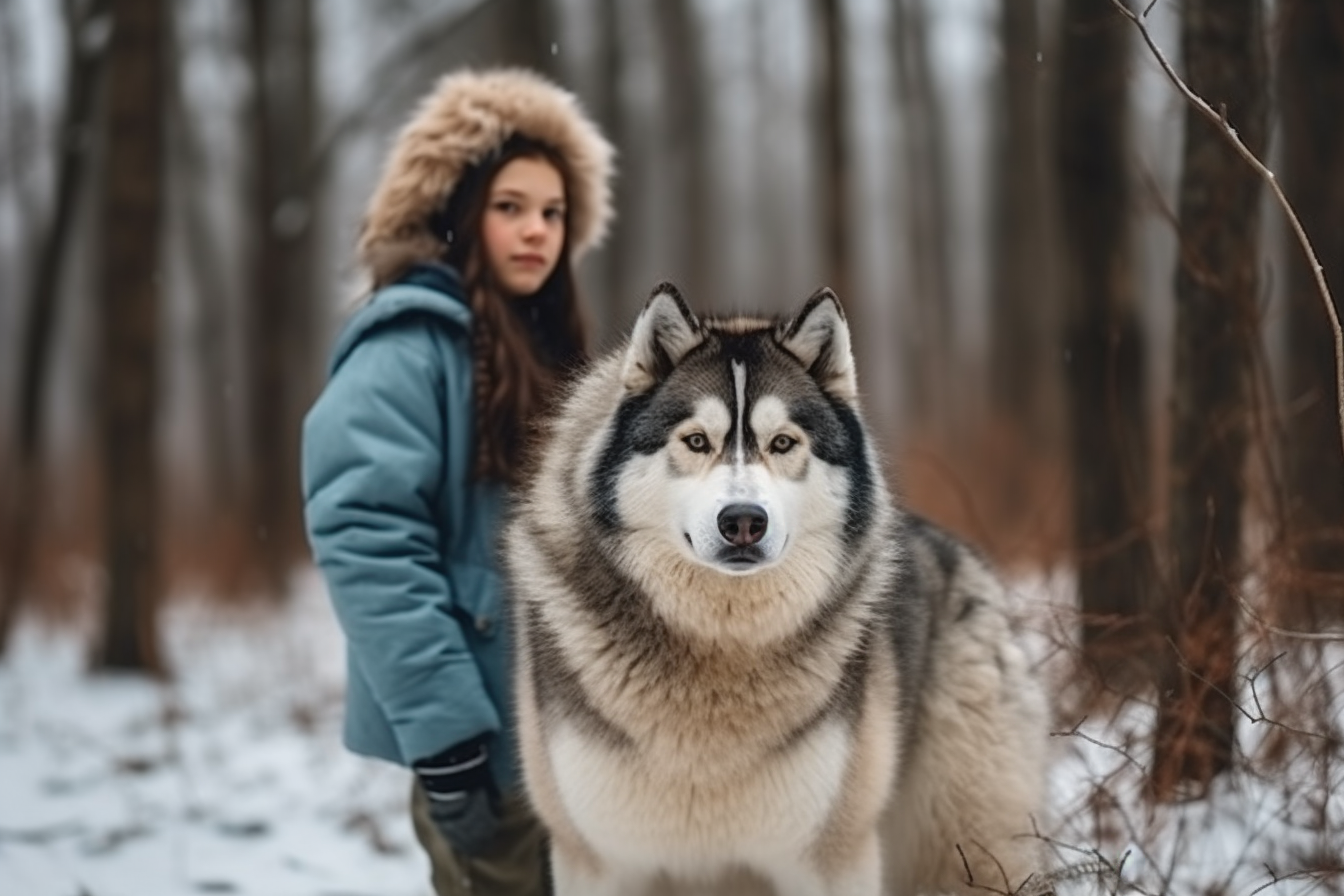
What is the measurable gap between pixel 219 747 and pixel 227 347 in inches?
690

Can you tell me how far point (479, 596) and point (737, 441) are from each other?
105 centimetres

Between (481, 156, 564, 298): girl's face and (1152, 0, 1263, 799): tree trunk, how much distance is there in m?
1.91

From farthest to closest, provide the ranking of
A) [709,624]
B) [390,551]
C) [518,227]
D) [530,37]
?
[530,37] → [518,227] → [390,551] → [709,624]

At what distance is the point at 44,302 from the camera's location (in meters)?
9.48

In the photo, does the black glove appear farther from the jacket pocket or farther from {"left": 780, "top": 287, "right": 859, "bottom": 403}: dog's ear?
{"left": 780, "top": 287, "right": 859, "bottom": 403}: dog's ear

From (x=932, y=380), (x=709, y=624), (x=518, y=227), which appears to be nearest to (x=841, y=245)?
(x=518, y=227)

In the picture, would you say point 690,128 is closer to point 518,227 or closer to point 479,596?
point 518,227

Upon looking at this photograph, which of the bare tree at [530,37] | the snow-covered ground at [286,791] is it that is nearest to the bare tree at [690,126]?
the bare tree at [530,37]

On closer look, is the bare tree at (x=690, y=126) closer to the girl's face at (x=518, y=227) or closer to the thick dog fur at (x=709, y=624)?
the girl's face at (x=518, y=227)

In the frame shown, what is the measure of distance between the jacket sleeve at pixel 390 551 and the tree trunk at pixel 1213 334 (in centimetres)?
193

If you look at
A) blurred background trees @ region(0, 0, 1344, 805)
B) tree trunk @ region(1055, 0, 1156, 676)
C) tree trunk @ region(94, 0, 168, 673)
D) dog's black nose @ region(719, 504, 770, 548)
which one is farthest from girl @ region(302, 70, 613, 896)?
tree trunk @ region(94, 0, 168, 673)

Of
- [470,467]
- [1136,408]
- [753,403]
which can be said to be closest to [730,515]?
[753,403]

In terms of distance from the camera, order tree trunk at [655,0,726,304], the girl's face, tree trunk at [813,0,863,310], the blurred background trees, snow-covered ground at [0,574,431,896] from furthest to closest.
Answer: tree trunk at [655,0,726,304], tree trunk at [813,0,863,310], snow-covered ground at [0,574,431,896], the blurred background trees, the girl's face

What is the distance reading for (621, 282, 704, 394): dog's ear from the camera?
2840 millimetres
